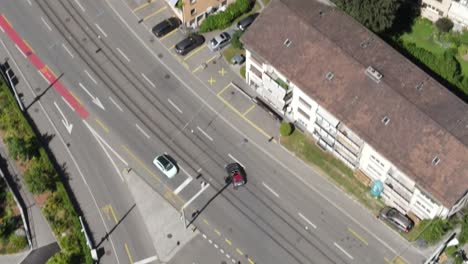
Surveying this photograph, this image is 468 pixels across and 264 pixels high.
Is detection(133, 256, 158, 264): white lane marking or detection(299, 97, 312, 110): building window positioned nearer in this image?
detection(133, 256, 158, 264): white lane marking

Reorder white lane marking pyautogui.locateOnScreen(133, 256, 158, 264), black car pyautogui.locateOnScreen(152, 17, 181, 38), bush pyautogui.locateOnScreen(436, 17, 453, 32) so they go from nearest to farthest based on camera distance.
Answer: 1. white lane marking pyautogui.locateOnScreen(133, 256, 158, 264)
2. bush pyautogui.locateOnScreen(436, 17, 453, 32)
3. black car pyautogui.locateOnScreen(152, 17, 181, 38)

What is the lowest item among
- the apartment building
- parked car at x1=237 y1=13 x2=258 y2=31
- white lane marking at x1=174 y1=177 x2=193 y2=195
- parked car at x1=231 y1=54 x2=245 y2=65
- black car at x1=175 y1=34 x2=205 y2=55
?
white lane marking at x1=174 y1=177 x2=193 y2=195

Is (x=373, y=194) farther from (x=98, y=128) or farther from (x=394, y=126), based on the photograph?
(x=98, y=128)

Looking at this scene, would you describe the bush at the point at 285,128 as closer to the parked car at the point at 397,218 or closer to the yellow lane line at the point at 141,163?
the parked car at the point at 397,218

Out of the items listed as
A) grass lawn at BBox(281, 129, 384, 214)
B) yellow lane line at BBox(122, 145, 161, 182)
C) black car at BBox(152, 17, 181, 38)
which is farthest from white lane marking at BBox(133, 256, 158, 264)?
black car at BBox(152, 17, 181, 38)

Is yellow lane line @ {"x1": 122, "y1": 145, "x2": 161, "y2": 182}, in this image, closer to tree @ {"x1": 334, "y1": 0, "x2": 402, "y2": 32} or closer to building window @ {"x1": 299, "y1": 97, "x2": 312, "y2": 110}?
building window @ {"x1": 299, "y1": 97, "x2": 312, "y2": 110}

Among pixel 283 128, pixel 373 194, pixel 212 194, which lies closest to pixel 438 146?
pixel 373 194

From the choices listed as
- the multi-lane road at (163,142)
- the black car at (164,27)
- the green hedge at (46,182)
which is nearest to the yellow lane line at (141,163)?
the multi-lane road at (163,142)

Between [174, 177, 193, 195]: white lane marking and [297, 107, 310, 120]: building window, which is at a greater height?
[174, 177, 193, 195]: white lane marking
